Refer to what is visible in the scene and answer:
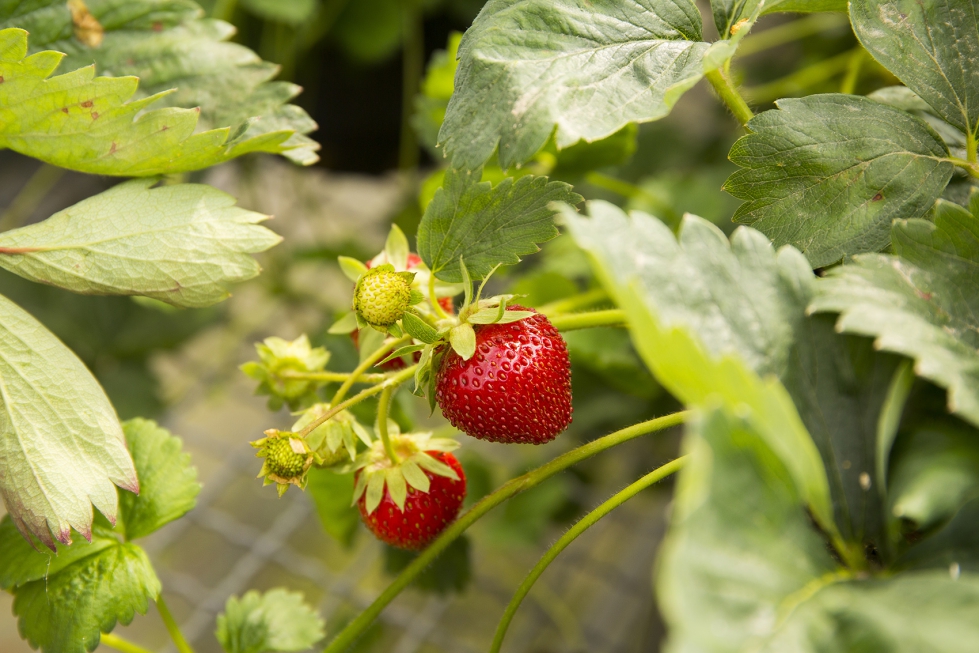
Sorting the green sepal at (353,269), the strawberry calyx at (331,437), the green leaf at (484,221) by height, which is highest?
the green leaf at (484,221)

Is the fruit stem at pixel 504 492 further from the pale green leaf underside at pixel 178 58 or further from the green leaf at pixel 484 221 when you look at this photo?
the pale green leaf underside at pixel 178 58

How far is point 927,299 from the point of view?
0.31 m

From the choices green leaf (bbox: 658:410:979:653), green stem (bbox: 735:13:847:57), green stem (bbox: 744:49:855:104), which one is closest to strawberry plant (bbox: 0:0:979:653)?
green leaf (bbox: 658:410:979:653)

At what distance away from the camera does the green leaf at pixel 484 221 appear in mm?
407

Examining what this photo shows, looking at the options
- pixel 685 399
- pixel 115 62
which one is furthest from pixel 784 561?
pixel 115 62

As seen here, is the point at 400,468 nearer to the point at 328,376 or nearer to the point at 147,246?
the point at 328,376

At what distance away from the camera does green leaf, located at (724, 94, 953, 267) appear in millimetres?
380

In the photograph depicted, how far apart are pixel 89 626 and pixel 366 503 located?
0.52 ft

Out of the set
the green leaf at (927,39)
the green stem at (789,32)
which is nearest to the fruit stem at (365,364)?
the green leaf at (927,39)

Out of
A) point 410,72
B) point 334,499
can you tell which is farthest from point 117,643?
point 410,72

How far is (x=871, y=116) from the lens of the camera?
1.27ft

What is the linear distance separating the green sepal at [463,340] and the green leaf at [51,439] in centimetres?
18

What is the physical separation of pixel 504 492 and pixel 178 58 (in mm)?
350

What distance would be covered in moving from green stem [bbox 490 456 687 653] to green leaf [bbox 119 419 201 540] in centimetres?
20
